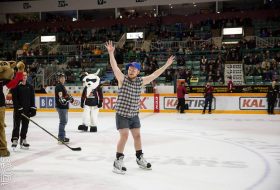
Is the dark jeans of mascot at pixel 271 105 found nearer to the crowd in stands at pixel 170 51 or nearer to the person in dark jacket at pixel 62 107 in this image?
the crowd in stands at pixel 170 51

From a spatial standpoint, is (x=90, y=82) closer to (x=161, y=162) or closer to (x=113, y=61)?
(x=161, y=162)

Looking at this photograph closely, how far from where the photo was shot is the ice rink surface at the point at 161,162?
5289 mm

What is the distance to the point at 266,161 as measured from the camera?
6.97m

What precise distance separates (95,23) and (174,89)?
16601 mm

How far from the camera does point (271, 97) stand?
1727 cm

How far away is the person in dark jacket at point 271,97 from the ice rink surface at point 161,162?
6.22m

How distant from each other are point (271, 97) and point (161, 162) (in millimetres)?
11857

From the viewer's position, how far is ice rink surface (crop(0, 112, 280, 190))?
17.4ft

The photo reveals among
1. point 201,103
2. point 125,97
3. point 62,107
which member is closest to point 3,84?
point 62,107

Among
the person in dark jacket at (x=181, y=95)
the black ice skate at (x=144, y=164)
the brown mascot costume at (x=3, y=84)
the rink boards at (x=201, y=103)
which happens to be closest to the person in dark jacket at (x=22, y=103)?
the brown mascot costume at (x=3, y=84)

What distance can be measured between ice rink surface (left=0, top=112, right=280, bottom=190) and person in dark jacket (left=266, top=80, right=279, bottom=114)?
622 centimetres

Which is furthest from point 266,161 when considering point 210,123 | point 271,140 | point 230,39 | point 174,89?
point 230,39

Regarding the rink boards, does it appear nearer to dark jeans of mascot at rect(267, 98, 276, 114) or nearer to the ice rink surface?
dark jeans of mascot at rect(267, 98, 276, 114)

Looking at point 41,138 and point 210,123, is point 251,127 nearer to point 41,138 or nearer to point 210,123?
point 210,123
